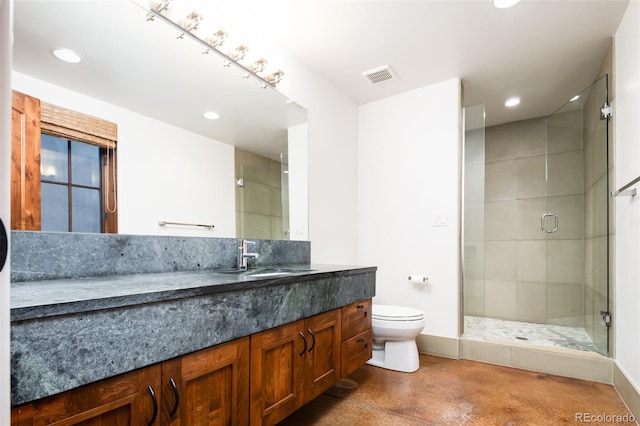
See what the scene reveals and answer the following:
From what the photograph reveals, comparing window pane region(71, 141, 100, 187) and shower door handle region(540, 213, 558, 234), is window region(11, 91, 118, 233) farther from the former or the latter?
shower door handle region(540, 213, 558, 234)

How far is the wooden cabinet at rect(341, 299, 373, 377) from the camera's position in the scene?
5.81ft

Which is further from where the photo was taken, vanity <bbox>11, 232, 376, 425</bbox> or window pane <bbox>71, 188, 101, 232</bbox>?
window pane <bbox>71, 188, 101, 232</bbox>

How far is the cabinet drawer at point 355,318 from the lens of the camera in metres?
1.78

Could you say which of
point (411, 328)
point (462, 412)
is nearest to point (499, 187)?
point (411, 328)

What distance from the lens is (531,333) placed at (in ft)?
9.87

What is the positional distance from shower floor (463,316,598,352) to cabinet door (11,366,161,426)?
8.24ft

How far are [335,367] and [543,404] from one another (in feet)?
4.14

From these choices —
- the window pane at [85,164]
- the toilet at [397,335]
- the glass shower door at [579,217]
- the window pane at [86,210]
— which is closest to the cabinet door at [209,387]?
the window pane at [86,210]

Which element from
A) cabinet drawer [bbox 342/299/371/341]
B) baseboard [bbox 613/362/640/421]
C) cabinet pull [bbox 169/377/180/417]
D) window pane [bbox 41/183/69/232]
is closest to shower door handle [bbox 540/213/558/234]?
baseboard [bbox 613/362/640/421]

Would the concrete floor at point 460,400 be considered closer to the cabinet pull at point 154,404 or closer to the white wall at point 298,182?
the cabinet pull at point 154,404

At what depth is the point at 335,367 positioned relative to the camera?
65.9 inches

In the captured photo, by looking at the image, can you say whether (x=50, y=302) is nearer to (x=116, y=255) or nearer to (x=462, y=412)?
(x=116, y=255)

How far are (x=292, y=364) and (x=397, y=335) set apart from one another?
1143 millimetres

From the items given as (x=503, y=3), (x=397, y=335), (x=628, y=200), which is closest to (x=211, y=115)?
(x=503, y=3)
